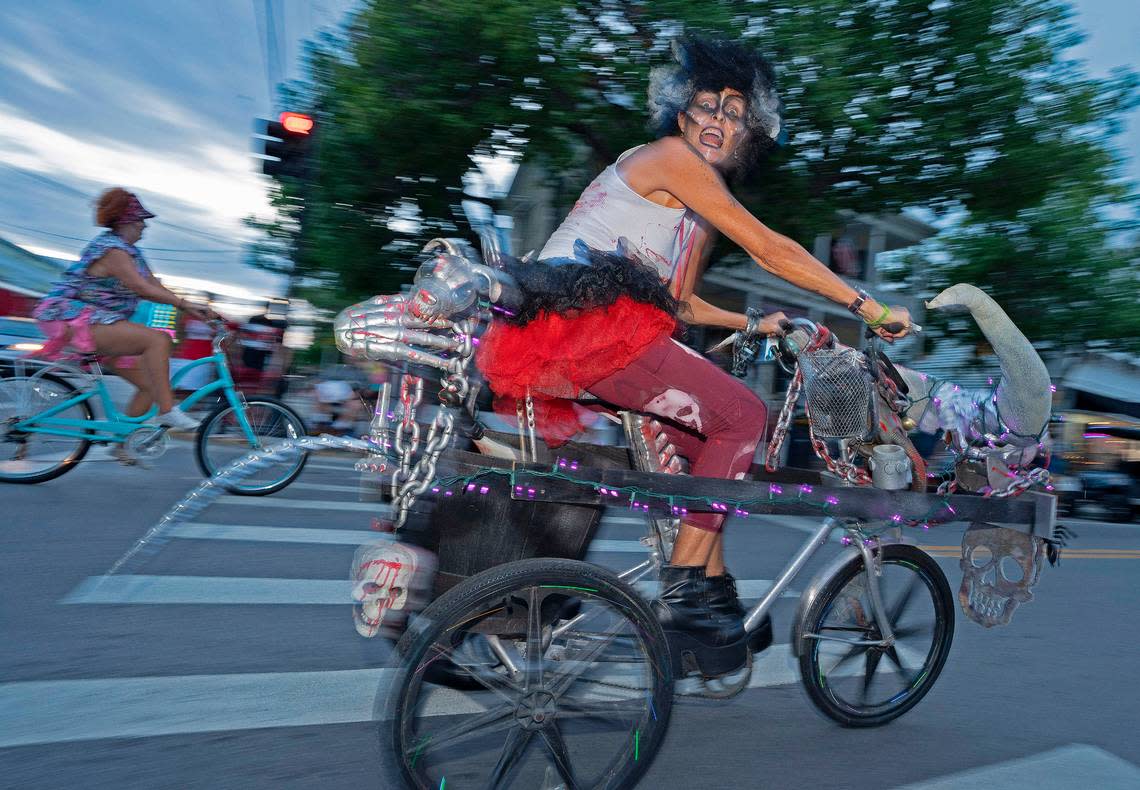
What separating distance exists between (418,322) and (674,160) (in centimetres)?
90

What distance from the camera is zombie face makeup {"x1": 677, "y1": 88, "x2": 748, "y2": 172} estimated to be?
2811mm

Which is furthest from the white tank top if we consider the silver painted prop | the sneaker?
the sneaker

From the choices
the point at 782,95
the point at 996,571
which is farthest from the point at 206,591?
the point at 782,95

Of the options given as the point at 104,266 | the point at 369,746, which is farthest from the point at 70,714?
the point at 104,266

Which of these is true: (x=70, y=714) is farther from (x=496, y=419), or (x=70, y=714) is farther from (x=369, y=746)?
(x=496, y=419)

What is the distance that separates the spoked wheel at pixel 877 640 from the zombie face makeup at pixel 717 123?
4.60ft

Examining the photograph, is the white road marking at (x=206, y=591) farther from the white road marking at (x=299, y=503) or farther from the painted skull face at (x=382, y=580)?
the painted skull face at (x=382, y=580)

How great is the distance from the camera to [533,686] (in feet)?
7.62

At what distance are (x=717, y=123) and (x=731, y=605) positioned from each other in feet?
4.84

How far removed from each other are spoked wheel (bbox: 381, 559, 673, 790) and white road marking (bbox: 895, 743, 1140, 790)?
106 centimetres

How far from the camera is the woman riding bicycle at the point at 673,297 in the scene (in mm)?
2492

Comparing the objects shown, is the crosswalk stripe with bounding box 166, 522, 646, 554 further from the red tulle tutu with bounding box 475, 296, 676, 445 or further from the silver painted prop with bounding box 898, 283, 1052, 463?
the red tulle tutu with bounding box 475, 296, 676, 445

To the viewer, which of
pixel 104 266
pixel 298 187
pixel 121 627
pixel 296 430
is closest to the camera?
pixel 121 627

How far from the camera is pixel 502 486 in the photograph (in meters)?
2.40
